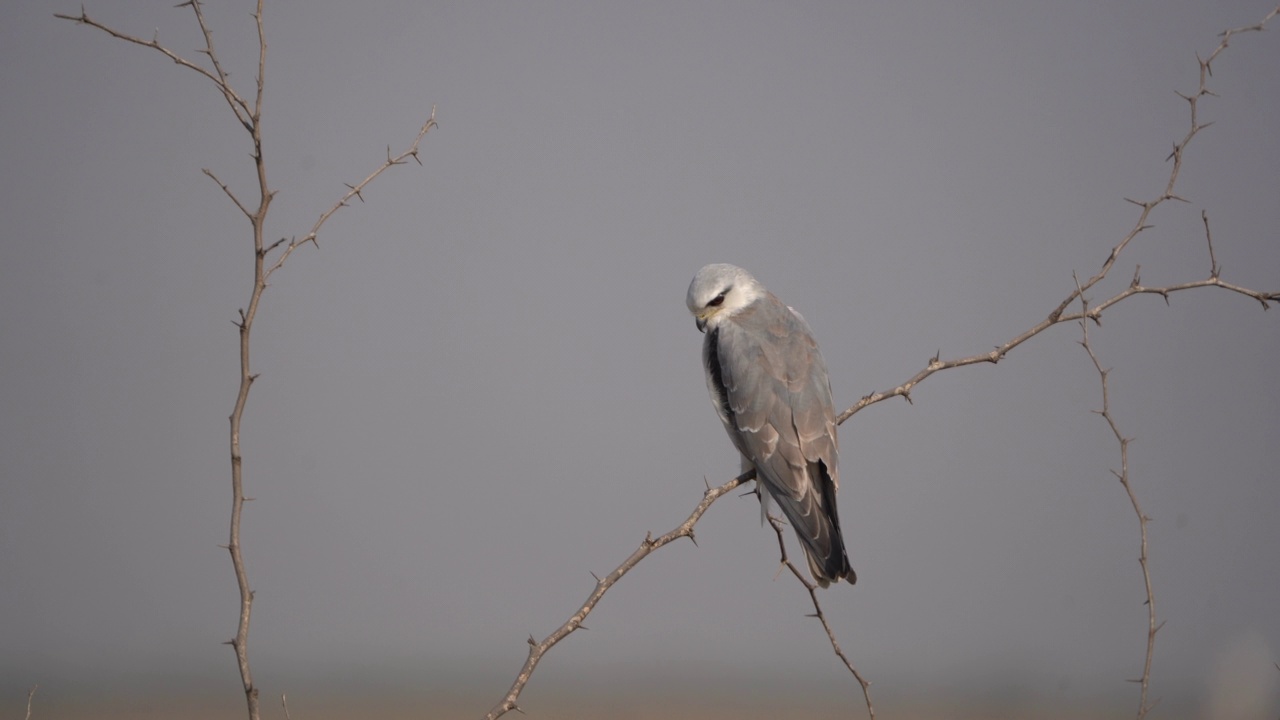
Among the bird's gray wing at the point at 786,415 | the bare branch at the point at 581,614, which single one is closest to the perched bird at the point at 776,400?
the bird's gray wing at the point at 786,415

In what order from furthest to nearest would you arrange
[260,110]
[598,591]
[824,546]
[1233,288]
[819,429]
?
[819,429] → [824,546] → [1233,288] → [598,591] → [260,110]

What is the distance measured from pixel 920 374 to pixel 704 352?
101 cm

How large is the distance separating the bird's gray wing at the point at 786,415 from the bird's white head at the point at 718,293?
56 mm

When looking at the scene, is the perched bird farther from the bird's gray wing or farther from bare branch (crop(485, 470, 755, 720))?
bare branch (crop(485, 470, 755, 720))

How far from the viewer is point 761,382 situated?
10.6ft

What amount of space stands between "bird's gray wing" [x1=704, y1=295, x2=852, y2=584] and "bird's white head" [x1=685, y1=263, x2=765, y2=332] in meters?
0.06

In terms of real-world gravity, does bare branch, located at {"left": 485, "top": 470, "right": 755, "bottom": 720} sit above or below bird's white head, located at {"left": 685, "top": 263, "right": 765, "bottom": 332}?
below

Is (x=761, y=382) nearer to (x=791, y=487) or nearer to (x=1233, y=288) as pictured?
(x=791, y=487)

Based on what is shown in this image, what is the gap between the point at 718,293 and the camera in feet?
11.2

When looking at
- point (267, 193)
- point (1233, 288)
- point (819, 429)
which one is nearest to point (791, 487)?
point (819, 429)

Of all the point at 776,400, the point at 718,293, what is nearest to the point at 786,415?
the point at 776,400

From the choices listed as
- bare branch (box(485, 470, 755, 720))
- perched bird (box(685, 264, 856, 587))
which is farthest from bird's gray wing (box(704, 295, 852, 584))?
bare branch (box(485, 470, 755, 720))

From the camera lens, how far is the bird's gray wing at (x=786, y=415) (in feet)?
9.72

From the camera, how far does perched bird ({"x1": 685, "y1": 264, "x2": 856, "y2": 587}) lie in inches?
117
